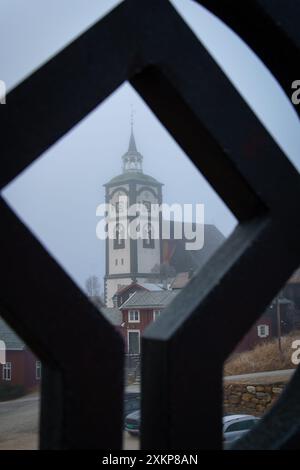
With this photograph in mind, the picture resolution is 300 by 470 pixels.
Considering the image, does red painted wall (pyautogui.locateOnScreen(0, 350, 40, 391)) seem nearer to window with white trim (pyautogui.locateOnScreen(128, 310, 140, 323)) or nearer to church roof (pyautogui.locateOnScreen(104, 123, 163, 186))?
window with white trim (pyautogui.locateOnScreen(128, 310, 140, 323))

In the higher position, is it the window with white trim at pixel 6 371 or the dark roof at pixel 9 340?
the dark roof at pixel 9 340

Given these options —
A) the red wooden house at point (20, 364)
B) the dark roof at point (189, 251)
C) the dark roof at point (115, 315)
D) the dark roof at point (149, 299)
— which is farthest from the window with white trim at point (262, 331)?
the dark roof at point (189, 251)

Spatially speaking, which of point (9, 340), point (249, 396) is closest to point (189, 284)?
point (249, 396)

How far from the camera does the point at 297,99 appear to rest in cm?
161

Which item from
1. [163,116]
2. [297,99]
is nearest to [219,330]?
[163,116]

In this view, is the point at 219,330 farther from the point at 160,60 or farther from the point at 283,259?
the point at 160,60

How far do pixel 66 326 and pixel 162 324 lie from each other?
0.89 feet

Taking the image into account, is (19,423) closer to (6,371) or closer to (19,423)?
(19,423)

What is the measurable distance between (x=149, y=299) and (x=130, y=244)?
90.4 feet

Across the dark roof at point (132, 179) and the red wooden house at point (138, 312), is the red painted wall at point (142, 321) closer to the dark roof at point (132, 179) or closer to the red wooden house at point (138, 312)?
the red wooden house at point (138, 312)

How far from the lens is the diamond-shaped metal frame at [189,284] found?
100 cm

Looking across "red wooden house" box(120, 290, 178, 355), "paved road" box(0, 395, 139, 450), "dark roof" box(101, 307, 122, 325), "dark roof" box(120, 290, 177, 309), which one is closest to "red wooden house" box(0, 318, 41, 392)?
"paved road" box(0, 395, 139, 450)

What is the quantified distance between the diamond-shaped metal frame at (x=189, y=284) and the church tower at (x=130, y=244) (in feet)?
140

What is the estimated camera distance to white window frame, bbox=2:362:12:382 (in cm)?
1859
